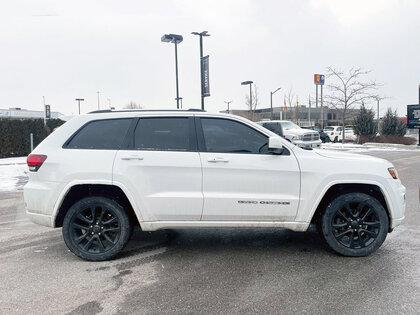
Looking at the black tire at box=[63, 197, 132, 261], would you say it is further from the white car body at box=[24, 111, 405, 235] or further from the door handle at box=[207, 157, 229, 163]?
the door handle at box=[207, 157, 229, 163]

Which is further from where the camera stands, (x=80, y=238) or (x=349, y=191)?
(x=349, y=191)

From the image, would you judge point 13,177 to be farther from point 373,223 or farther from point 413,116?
point 413,116

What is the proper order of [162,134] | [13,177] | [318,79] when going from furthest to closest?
[318,79] → [13,177] → [162,134]

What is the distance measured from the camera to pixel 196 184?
172 inches

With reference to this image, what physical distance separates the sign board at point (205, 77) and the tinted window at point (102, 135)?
16521 mm

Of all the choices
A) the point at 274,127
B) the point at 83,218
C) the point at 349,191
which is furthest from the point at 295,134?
the point at 83,218

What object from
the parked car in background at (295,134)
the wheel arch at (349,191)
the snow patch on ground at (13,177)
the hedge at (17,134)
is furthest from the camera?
the hedge at (17,134)

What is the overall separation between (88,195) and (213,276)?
5.93 ft

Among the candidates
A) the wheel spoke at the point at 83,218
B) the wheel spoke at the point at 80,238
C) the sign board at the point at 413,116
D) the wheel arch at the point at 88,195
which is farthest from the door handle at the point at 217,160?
the sign board at the point at 413,116

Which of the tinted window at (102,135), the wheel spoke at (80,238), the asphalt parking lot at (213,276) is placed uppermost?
the tinted window at (102,135)

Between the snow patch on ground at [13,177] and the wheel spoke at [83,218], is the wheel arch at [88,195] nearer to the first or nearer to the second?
the wheel spoke at [83,218]

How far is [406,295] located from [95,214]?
3418mm

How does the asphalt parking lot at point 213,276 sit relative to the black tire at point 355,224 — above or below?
below

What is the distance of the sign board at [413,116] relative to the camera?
28.5 m
